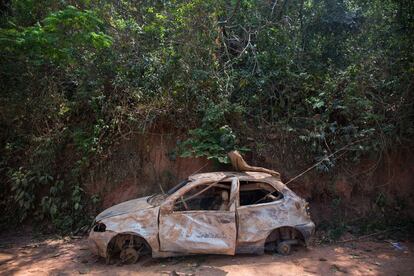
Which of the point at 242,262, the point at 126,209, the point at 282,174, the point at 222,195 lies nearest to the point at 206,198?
the point at 222,195

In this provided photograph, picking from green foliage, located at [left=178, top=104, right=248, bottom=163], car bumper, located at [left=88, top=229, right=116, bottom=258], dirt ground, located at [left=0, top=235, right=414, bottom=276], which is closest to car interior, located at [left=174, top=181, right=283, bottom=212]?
dirt ground, located at [left=0, top=235, right=414, bottom=276]

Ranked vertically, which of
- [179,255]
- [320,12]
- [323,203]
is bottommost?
[179,255]

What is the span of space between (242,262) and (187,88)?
489 cm

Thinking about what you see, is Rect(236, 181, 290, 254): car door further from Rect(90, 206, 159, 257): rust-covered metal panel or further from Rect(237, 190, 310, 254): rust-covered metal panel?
Rect(90, 206, 159, 257): rust-covered metal panel

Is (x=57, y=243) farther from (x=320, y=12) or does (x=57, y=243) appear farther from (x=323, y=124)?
(x=320, y=12)

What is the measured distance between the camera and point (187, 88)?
987 centimetres

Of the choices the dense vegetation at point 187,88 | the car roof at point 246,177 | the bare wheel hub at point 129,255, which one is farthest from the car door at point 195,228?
the dense vegetation at point 187,88

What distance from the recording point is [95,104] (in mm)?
9820

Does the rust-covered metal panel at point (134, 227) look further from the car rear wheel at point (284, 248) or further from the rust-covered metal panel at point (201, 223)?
the car rear wheel at point (284, 248)

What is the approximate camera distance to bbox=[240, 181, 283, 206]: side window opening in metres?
7.04

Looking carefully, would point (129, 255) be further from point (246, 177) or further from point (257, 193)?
point (257, 193)

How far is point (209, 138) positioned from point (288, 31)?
15.2 ft

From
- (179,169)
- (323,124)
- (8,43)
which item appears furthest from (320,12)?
(8,43)

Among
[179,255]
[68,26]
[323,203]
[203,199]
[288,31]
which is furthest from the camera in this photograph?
[288,31]
